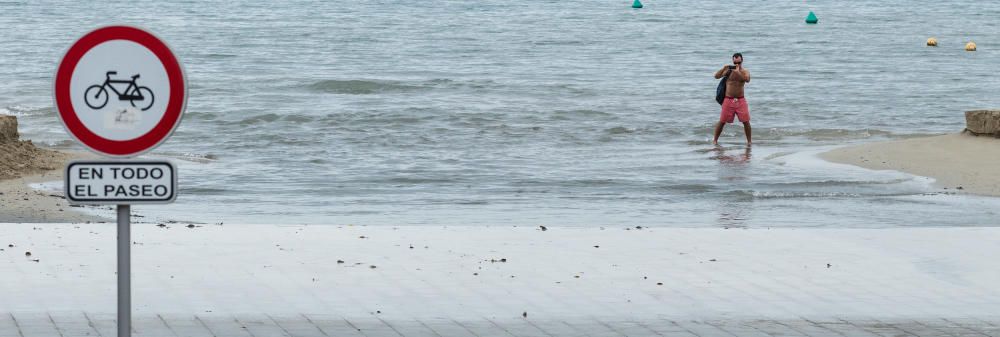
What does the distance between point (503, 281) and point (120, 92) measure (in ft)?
14.8

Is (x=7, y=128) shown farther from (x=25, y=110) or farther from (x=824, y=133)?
(x=824, y=133)

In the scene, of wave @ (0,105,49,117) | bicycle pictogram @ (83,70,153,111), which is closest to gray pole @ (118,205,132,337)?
bicycle pictogram @ (83,70,153,111)

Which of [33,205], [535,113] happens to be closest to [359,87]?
[535,113]

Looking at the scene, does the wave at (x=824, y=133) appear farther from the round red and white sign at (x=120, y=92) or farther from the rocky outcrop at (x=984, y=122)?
the round red and white sign at (x=120, y=92)

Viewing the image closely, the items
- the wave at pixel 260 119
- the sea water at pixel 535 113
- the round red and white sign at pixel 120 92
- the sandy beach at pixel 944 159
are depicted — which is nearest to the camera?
the round red and white sign at pixel 120 92

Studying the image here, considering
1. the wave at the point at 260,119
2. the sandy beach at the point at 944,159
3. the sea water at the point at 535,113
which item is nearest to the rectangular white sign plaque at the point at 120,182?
the sea water at the point at 535,113

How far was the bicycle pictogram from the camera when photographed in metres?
4.54

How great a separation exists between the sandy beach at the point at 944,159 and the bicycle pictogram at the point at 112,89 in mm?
12416

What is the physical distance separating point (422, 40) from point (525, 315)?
4909 cm

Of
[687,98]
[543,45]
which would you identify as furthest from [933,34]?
[687,98]

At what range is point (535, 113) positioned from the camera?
1176 inches

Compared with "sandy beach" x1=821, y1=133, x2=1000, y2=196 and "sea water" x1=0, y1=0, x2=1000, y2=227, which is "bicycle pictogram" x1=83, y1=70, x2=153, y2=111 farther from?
"sandy beach" x1=821, y1=133, x2=1000, y2=196

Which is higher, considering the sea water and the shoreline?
the shoreline

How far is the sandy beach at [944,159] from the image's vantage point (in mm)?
16547
